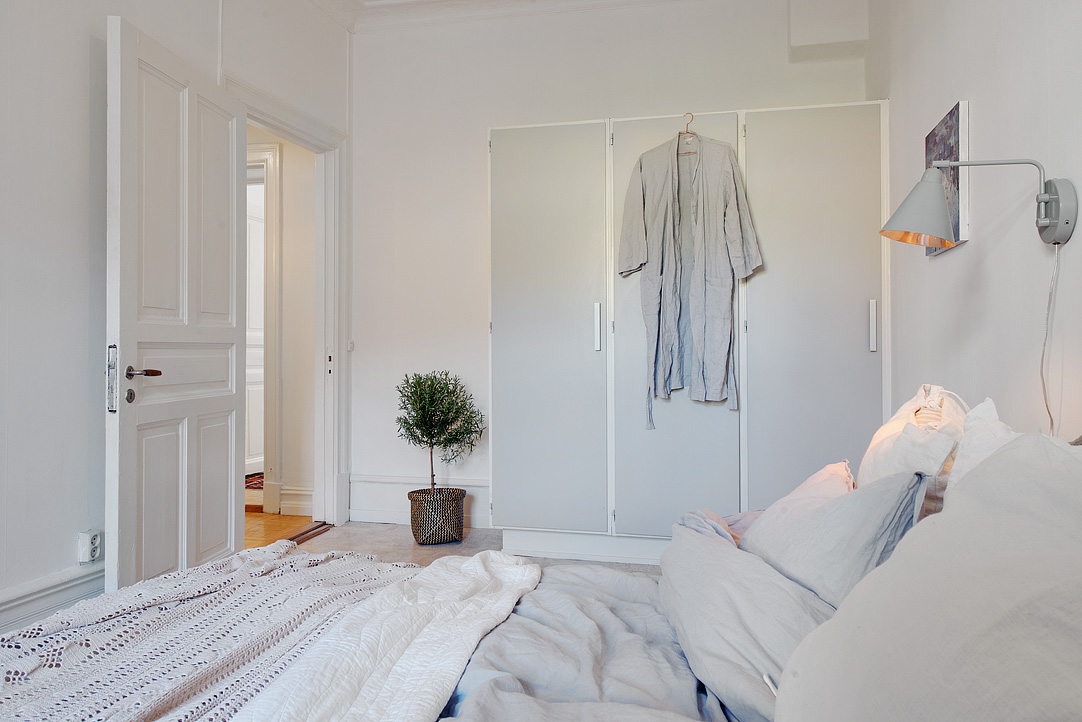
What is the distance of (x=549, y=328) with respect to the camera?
318 centimetres

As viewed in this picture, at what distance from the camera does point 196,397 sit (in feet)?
8.49

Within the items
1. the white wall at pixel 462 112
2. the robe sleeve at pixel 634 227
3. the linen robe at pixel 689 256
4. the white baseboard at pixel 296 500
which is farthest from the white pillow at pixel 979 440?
the white baseboard at pixel 296 500

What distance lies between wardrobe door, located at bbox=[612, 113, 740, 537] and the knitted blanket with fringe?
1.81 metres

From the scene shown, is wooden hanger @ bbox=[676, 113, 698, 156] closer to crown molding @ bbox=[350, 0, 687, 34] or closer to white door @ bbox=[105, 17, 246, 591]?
crown molding @ bbox=[350, 0, 687, 34]

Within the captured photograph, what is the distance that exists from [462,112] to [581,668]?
11.5 feet

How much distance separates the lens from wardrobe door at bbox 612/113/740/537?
2994mm

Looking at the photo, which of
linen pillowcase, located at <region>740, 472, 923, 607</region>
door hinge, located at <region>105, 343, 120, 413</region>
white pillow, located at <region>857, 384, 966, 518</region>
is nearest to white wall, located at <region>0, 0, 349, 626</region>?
door hinge, located at <region>105, 343, 120, 413</region>

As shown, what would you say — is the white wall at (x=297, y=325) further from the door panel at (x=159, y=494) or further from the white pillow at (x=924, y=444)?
the white pillow at (x=924, y=444)

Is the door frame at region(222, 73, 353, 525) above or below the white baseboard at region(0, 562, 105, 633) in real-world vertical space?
above

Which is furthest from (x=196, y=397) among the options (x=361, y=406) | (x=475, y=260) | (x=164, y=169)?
(x=475, y=260)

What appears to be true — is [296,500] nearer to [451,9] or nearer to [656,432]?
[656,432]

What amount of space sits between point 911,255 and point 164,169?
9.16 ft

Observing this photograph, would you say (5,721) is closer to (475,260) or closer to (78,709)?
(78,709)

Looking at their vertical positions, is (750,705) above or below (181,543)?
above
